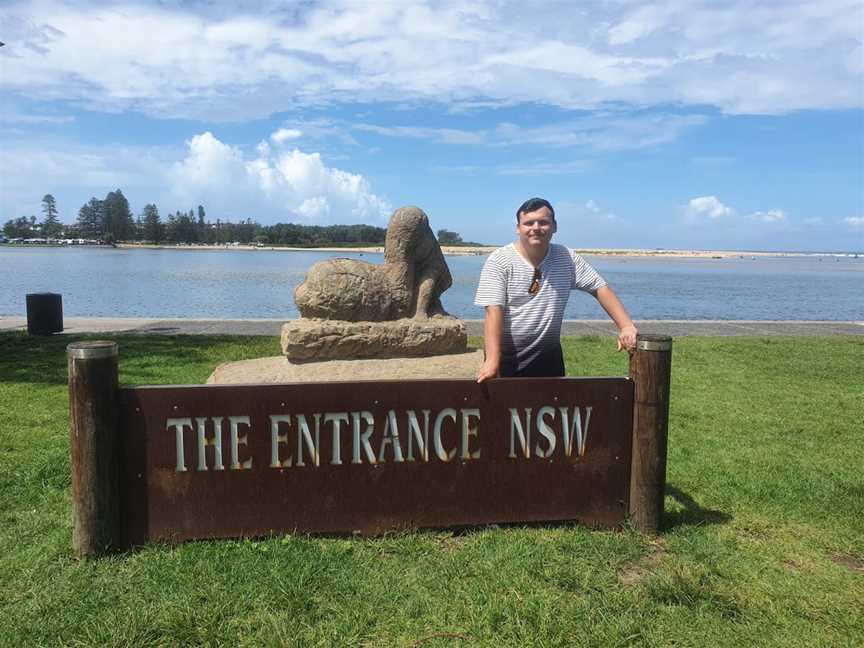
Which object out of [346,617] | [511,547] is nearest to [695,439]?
[511,547]

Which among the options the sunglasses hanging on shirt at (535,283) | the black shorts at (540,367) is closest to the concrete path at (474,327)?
the black shorts at (540,367)

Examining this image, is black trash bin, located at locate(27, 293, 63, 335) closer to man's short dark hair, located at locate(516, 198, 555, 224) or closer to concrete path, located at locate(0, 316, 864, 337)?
concrete path, located at locate(0, 316, 864, 337)

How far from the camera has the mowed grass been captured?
114 inches

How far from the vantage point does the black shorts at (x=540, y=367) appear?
12.9 ft

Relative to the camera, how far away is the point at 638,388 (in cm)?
376

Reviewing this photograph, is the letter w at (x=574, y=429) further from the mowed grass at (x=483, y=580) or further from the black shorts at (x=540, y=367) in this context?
the mowed grass at (x=483, y=580)

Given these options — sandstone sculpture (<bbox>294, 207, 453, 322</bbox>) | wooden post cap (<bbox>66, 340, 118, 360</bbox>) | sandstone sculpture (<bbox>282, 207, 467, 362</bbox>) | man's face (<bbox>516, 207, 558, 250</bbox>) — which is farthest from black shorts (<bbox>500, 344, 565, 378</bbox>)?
sandstone sculpture (<bbox>294, 207, 453, 322</bbox>)

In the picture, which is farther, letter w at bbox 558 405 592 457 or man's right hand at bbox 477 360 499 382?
letter w at bbox 558 405 592 457

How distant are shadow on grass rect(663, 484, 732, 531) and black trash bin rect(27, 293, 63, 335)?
431 inches

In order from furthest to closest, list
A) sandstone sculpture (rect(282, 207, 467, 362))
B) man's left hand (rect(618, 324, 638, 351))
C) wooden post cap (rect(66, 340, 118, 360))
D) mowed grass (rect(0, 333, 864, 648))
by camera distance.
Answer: sandstone sculpture (rect(282, 207, 467, 362)), man's left hand (rect(618, 324, 638, 351)), wooden post cap (rect(66, 340, 118, 360)), mowed grass (rect(0, 333, 864, 648))

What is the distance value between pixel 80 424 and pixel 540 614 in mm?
2290

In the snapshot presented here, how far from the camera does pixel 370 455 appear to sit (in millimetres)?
3625

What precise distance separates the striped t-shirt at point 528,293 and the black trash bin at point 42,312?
34.1 feet

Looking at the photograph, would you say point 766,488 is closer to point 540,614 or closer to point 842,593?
point 842,593
